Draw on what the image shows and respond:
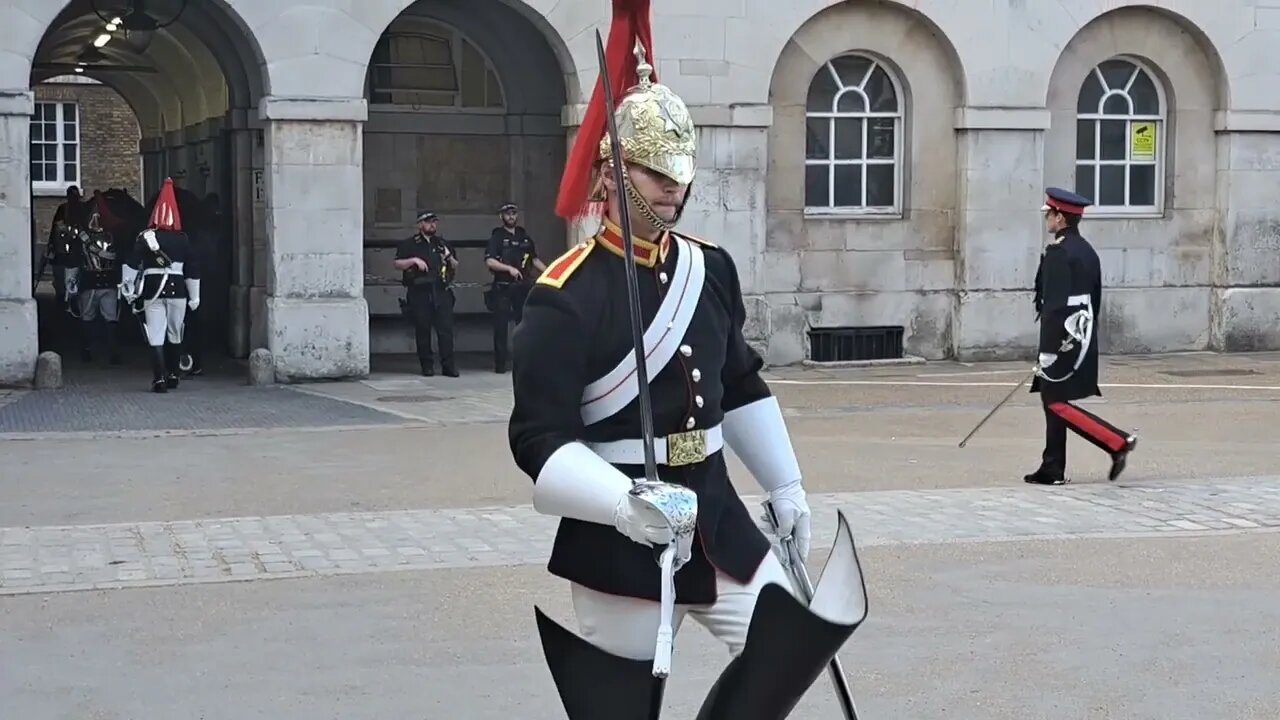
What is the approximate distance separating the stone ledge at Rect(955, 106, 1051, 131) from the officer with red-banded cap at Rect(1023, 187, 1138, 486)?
328 inches

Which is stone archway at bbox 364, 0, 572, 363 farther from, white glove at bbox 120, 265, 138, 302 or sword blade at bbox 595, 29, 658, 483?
sword blade at bbox 595, 29, 658, 483

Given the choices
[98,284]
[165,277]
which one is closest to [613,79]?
[165,277]

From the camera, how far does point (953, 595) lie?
8250 millimetres

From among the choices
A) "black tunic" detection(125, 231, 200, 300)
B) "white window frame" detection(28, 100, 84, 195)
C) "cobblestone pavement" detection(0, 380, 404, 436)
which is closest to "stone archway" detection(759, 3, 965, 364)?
"cobblestone pavement" detection(0, 380, 404, 436)

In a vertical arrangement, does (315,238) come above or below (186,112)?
below

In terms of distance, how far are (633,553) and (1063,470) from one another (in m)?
7.62

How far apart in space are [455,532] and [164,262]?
8692 mm

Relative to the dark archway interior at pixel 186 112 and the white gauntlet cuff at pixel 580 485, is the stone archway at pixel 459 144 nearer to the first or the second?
the dark archway interior at pixel 186 112

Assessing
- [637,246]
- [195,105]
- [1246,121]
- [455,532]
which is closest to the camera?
[637,246]

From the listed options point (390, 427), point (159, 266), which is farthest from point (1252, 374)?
point (159, 266)

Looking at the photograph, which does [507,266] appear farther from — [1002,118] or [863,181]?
[1002,118]

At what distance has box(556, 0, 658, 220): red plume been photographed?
454cm

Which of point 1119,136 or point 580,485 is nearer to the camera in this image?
point 580,485

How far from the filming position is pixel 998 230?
20.0m
